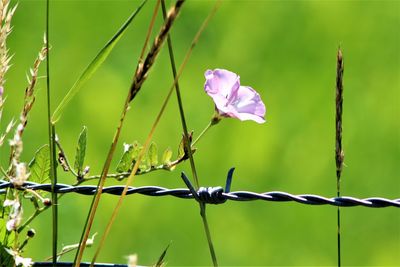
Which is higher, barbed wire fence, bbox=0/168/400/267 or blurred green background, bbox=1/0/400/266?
blurred green background, bbox=1/0/400/266

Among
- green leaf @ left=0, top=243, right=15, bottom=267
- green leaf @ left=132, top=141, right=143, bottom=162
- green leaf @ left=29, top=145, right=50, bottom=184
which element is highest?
green leaf @ left=132, top=141, right=143, bottom=162

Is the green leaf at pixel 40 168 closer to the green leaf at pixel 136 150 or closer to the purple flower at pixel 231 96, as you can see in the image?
the green leaf at pixel 136 150

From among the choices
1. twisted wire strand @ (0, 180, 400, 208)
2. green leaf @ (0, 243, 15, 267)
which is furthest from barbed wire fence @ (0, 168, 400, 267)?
green leaf @ (0, 243, 15, 267)

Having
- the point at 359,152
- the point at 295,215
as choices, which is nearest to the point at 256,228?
the point at 295,215

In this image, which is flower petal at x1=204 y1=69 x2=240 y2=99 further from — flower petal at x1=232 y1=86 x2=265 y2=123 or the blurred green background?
the blurred green background

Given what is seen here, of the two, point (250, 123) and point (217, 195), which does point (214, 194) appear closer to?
point (217, 195)

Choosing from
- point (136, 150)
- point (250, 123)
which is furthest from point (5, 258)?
point (250, 123)

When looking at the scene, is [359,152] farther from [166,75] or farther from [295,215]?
[166,75]
